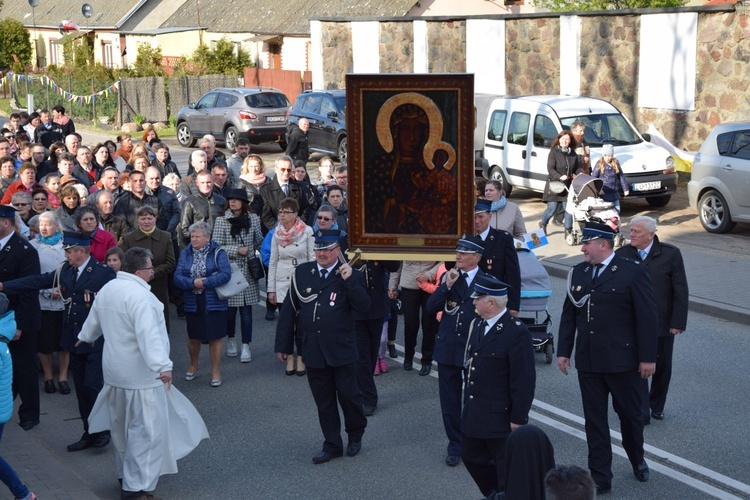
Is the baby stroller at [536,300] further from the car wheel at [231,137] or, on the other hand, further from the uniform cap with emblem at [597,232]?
the car wheel at [231,137]

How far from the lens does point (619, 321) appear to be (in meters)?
7.45

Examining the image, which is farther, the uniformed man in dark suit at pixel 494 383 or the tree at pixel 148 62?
the tree at pixel 148 62

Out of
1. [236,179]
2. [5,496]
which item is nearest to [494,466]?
[5,496]

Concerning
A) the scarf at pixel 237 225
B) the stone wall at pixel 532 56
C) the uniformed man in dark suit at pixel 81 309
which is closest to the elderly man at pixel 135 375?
the uniformed man in dark suit at pixel 81 309

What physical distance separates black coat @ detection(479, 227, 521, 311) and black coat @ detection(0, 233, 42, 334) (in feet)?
13.2

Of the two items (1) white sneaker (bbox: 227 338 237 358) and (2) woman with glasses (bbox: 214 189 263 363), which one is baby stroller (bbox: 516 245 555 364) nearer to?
(2) woman with glasses (bbox: 214 189 263 363)

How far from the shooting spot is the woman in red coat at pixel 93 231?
9914 mm

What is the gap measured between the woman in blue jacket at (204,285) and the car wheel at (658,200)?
11.4m

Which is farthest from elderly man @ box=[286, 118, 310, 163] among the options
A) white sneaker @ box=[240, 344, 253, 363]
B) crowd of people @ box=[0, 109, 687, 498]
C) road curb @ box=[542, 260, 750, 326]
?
road curb @ box=[542, 260, 750, 326]

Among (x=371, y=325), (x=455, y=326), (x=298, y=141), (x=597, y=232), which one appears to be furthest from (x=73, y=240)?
(x=298, y=141)

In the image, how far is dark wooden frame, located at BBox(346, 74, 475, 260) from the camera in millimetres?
8234

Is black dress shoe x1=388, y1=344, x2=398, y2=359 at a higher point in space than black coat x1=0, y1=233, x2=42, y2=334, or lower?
lower

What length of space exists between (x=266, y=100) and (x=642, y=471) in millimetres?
23780

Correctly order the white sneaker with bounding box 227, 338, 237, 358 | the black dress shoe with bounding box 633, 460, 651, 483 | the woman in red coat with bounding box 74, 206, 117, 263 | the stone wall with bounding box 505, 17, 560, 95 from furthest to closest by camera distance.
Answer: the stone wall with bounding box 505, 17, 560, 95 < the white sneaker with bounding box 227, 338, 237, 358 < the woman in red coat with bounding box 74, 206, 117, 263 < the black dress shoe with bounding box 633, 460, 651, 483
